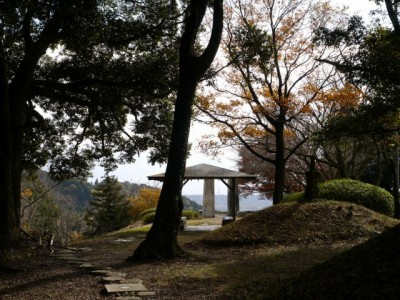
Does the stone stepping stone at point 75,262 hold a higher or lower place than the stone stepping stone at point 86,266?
lower

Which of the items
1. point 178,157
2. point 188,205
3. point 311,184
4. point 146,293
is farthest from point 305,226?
point 188,205

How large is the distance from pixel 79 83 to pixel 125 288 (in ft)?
24.9

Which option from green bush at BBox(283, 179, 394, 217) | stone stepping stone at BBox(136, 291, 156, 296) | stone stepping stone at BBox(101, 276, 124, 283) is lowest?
stone stepping stone at BBox(136, 291, 156, 296)

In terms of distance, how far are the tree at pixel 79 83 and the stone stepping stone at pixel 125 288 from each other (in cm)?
445

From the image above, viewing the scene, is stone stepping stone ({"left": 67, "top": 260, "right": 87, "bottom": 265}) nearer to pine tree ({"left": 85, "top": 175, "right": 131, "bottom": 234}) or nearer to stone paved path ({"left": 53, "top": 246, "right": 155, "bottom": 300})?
stone paved path ({"left": 53, "top": 246, "right": 155, "bottom": 300})

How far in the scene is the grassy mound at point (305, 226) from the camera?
10.6m

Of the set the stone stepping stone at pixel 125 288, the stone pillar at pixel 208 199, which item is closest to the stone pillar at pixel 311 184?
the stone stepping stone at pixel 125 288

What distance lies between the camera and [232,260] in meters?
8.45

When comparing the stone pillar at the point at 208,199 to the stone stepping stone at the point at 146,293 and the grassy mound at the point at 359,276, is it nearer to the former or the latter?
the stone stepping stone at the point at 146,293

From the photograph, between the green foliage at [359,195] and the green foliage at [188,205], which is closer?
the green foliage at [359,195]

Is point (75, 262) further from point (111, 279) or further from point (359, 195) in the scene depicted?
point (359, 195)

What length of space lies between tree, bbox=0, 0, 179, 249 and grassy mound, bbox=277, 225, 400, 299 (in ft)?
21.3

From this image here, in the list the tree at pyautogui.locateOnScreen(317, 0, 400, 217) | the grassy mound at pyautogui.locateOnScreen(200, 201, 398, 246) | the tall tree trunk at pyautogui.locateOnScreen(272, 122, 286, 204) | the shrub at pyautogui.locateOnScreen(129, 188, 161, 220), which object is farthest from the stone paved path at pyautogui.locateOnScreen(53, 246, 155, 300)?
the shrub at pyautogui.locateOnScreen(129, 188, 161, 220)

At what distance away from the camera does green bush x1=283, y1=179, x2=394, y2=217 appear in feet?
45.7
